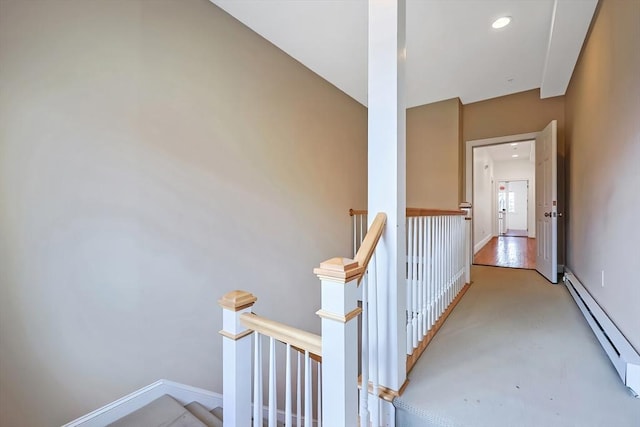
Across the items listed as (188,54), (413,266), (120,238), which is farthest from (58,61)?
(413,266)

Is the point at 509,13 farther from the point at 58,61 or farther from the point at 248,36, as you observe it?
the point at 58,61

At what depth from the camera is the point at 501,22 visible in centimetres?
244

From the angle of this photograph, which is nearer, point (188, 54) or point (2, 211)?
point (2, 211)

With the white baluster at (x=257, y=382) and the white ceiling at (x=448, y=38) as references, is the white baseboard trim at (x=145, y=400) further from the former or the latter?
the white ceiling at (x=448, y=38)

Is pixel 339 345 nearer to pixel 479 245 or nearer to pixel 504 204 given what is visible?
pixel 479 245

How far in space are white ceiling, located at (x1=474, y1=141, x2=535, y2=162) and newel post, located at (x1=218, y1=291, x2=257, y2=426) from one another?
680cm

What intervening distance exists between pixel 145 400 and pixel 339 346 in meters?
1.59

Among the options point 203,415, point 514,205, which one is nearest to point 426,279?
point 203,415

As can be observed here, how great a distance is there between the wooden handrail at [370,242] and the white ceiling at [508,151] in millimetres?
6187

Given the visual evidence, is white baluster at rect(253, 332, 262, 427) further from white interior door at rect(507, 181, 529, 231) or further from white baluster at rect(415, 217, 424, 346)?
white interior door at rect(507, 181, 529, 231)

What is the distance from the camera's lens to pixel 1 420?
1.29m

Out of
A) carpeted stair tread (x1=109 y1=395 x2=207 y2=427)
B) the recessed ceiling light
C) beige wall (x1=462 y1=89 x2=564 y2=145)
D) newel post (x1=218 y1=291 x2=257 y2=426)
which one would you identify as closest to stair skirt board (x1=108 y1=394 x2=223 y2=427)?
carpeted stair tread (x1=109 y1=395 x2=207 y2=427)

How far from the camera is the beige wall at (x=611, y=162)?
1.56m

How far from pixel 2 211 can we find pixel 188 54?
58.4 inches
